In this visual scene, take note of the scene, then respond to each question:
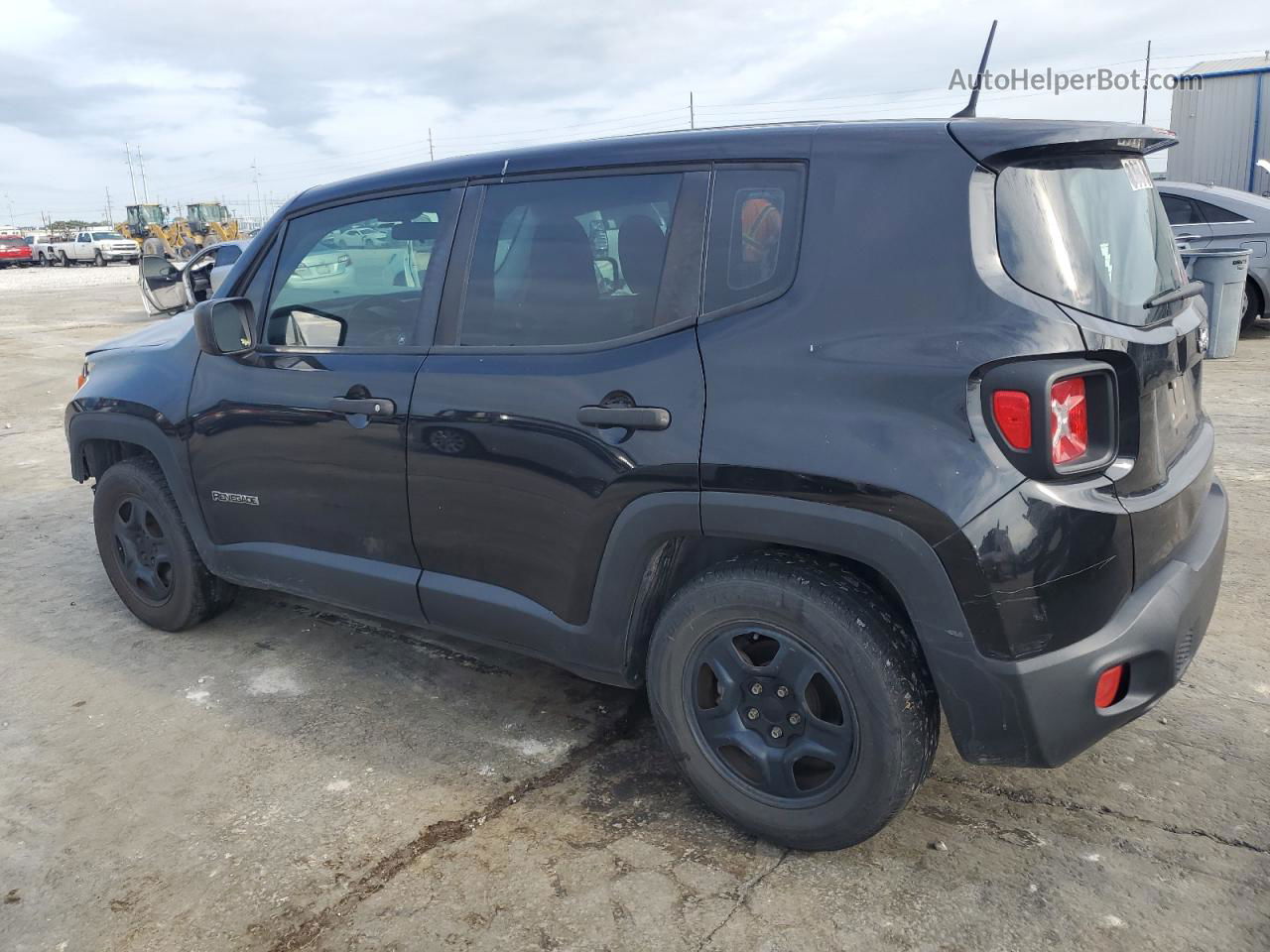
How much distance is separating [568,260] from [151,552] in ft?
8.23

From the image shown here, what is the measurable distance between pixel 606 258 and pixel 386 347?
2.89 feet

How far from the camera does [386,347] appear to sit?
3346 millimetres

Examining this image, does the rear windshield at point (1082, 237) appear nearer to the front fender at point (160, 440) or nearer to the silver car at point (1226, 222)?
the front fender at point (160, 440)

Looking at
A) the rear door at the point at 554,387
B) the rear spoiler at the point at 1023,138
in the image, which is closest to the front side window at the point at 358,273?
the rear door at the point at 554,387

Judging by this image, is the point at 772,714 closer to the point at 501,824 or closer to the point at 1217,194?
the point at 501,824

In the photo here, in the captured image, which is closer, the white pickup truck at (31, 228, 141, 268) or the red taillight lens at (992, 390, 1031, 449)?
the red taillight lens at (992, 390, 1031, 449)

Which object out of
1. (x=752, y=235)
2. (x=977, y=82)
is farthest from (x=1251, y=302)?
(x=752, y=235)

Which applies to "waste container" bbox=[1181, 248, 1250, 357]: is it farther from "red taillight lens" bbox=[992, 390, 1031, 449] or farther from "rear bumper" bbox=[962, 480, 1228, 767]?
"red taillight lens" bbox=[992, 390, 1031, 449]

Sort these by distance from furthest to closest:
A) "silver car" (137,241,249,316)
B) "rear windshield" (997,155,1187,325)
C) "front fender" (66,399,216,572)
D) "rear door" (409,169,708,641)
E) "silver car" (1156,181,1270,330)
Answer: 1. "silver car" (137,241,249,316)
2. "silver car" (1156,181,1270,330)
3. "front fender" (66,399,216,572)
4. "rear door" (409,169,708,641)
5. "rear windshield" (997,155,1187,325)

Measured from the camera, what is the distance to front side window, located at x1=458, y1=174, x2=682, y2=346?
2801mm

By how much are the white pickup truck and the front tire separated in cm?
4910

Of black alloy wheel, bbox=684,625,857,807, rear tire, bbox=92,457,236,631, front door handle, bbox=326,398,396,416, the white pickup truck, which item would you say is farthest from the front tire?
the white pickup truck

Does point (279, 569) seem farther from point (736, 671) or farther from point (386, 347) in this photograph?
point (736, 671)

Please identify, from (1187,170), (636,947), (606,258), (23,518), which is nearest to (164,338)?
(606,258)
